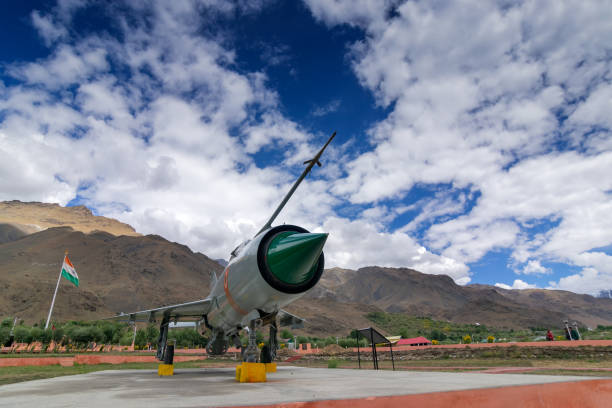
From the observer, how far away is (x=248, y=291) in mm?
8031

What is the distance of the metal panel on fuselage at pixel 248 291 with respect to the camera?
761 cm

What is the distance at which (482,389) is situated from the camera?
3.45 metres

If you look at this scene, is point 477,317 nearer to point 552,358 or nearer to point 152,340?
point 152,340

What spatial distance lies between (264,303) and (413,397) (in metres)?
5.28

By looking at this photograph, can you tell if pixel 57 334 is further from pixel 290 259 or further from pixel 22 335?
pixel 290 259

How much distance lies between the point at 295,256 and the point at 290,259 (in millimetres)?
161

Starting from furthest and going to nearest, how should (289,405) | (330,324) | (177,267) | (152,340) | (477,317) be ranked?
(177,267) → (477,317) → (330,324) → (152,340) → (289,405)

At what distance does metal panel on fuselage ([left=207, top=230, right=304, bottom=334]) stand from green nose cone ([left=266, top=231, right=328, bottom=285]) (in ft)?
1.27

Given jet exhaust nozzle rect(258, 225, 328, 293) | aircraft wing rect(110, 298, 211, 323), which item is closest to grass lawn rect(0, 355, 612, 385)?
aircraft wing rect(110, 298, 211, 323)

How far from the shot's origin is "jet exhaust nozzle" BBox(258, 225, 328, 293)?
6.98 m

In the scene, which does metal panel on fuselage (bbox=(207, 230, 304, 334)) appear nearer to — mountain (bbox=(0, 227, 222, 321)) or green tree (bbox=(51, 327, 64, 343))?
green tree (bbox=(51, 327, 64, 343))

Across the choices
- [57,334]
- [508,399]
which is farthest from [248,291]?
[57,334]

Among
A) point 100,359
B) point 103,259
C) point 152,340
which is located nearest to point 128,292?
point 103,259

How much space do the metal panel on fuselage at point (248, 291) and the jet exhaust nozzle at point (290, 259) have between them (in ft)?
0.58
